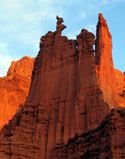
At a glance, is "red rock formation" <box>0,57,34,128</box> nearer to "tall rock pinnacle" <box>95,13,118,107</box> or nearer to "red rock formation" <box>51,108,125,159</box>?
"tall rock pinnacle" <box>95,13,118,107</box>

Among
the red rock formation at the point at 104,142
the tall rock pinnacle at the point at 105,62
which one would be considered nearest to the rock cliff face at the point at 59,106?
the red rock formation at the point at 104,142

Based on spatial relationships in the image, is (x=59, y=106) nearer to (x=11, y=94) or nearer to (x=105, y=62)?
(x=105, y=62)

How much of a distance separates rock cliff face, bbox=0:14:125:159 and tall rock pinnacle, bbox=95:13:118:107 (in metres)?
16.5

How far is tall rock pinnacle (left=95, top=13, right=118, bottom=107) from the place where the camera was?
6231 centimetres

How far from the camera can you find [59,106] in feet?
135

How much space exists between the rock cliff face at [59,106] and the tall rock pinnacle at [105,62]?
16.5m

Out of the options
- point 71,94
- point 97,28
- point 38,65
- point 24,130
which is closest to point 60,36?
point 38,65

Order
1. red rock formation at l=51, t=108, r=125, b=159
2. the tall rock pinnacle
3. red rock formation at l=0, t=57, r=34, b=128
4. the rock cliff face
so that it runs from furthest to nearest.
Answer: red rock formation at l=0, t=57, r=34, b=128
the tall rock pinnacle
the rock cliff face
red rock formation at l=51, t=108, r=125, b=159

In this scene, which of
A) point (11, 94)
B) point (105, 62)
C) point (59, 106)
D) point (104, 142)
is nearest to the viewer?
point (104, 142)

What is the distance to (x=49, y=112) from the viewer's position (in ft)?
135

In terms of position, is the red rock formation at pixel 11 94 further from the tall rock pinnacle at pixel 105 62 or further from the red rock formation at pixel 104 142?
the red rock formation at pixel 104 142

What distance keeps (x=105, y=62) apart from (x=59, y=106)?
26554 mm

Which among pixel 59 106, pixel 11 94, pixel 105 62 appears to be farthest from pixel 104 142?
pixel 11 94

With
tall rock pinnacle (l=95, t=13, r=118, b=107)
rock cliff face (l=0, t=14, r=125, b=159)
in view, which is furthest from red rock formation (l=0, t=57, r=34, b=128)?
rock cliff face (l=0, t=14, r=125, b=159)
